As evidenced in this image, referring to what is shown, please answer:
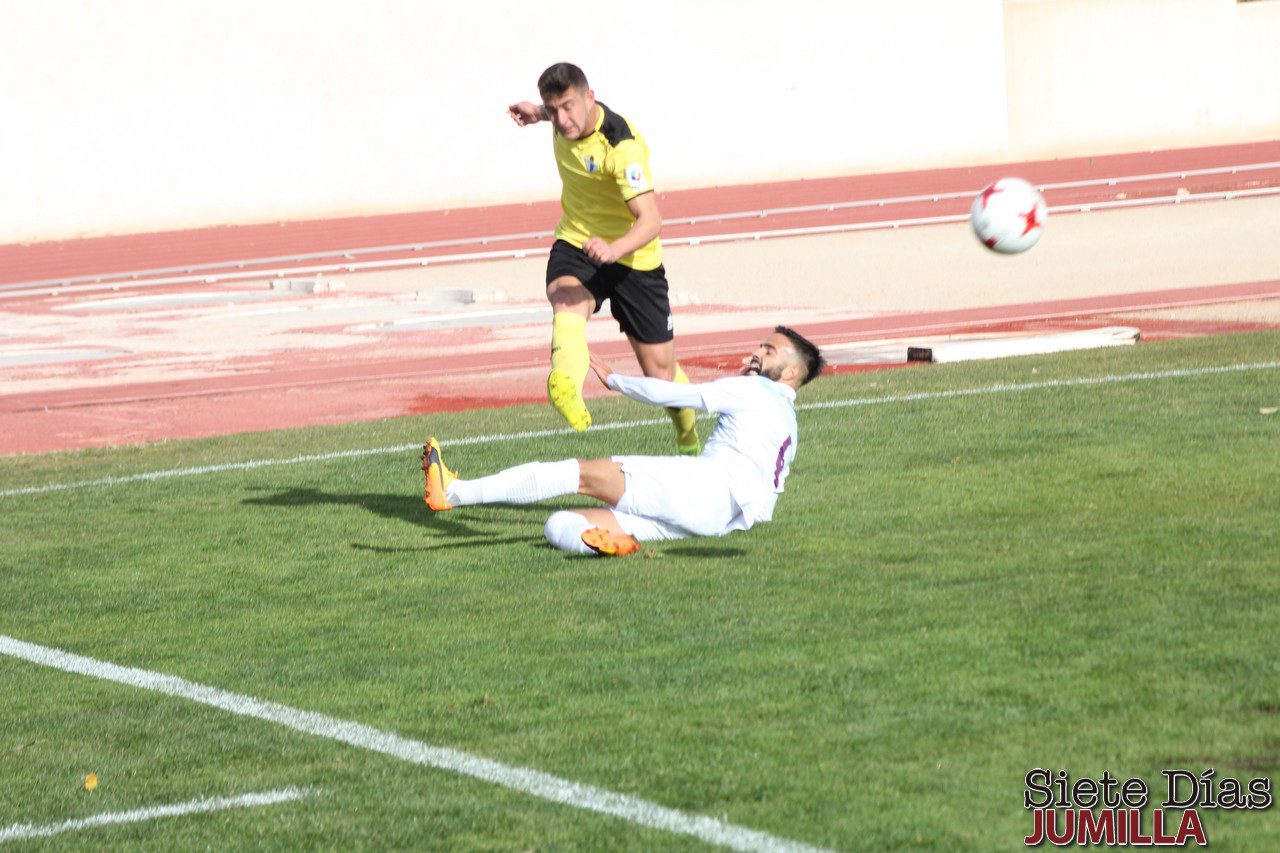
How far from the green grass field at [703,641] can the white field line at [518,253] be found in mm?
20808

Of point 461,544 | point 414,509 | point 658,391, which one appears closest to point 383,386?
point 414,509

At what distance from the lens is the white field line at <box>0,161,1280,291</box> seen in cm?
3219

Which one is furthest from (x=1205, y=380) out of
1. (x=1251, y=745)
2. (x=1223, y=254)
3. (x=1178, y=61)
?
(x=1178, y=61)

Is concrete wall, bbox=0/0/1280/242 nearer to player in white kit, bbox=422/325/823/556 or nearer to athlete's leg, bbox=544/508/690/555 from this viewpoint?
player in white kit, bbox=422/325/823/556

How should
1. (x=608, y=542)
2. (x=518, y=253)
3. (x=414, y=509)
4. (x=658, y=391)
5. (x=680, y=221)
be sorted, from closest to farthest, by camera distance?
(x=658, y=391), (x=608, y=542), (x=414, y=509), (x=518, y=253), (x=680, y=221)

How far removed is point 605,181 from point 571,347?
0.98 m

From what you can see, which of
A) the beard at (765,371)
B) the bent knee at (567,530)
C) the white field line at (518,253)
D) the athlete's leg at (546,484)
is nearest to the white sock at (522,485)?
the athlete's leg at (546,484)

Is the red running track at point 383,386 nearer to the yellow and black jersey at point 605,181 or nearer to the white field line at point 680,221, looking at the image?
the yellow and black jersey at point 605,181

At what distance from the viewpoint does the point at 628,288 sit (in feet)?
31.0

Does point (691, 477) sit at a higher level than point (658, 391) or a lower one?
lower

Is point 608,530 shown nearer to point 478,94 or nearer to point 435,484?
point 435,484

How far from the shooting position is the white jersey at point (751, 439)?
768 centimetres

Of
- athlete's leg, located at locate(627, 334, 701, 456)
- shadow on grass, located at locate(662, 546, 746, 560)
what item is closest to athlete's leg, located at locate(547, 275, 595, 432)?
athlete's leg, located at locate(627, 334, 701, 456)

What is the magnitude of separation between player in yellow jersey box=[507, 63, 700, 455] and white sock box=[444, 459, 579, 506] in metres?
0.75
